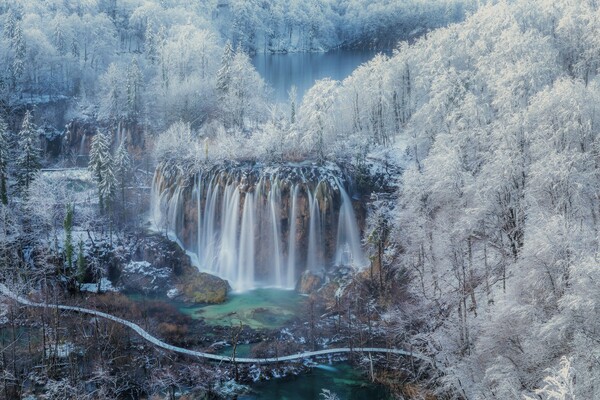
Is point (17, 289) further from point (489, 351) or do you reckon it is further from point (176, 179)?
point (489, 351)

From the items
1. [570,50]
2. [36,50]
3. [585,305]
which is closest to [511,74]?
[570,50]

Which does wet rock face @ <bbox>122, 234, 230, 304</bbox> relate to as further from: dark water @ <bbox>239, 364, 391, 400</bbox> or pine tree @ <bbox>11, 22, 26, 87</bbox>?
pine tree @ <bbox>11, 22, 26, 87</bbox>

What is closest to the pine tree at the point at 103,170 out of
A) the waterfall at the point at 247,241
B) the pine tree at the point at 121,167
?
the pine tree at the point at 121,167

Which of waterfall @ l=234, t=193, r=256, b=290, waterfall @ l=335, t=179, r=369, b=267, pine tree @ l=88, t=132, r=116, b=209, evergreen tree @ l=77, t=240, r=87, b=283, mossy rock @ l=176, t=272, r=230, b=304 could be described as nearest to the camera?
mossy rock @ l=176, t=272, r=230, b=304

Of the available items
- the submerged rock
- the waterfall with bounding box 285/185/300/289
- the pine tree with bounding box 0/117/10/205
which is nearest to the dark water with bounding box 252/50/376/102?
the waterfall with bounding box 285/185/300/289

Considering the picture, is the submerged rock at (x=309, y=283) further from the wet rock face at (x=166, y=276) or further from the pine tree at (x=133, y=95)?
the pine tree at (x=133, y=95)
